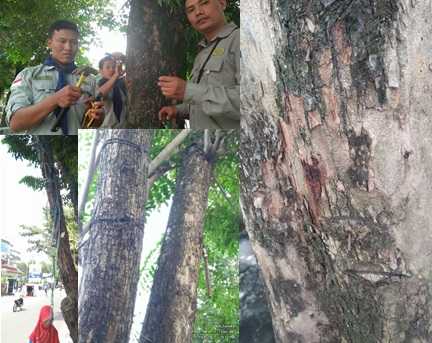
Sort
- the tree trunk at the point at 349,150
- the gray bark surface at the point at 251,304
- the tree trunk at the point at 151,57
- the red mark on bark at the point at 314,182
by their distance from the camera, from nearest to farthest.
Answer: the tree trunk at the point at 349,150 < the red mark on bark at the point at 314,182 < the gray bark surface at the point at 251,304 < the tree trunk at the point at 151,57

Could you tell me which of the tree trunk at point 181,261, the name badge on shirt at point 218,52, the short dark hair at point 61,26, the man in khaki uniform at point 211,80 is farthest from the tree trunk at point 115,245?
the short dark hair at point 61,26

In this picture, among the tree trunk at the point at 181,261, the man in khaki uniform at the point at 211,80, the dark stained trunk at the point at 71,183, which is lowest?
the tree trunk at the point at 181,261

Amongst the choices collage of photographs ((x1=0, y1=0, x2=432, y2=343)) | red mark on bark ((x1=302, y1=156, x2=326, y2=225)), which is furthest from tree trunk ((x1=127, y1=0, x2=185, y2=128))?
red mark on bark ((x1=302, y1=156, x2=326, y2=225))

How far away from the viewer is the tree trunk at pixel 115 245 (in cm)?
279

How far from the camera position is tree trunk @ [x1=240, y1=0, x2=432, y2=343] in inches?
65.7

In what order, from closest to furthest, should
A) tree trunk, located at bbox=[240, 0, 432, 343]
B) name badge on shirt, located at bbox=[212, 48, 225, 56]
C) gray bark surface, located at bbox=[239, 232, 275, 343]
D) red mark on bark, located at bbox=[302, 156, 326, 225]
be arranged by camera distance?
tree trunk, located at bbox=[240, 0, 432, 343], red mark on bark, located at bbox=[302, 156, 326, 225], gray bark surface, located at bbox=[239, 232, 275, 343], name badge on shirt, located at bbox=[212, 48, 225, 56]

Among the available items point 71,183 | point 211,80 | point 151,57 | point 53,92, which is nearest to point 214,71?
point 211,80

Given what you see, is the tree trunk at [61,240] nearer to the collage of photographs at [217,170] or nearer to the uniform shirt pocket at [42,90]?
the collage of photographs at [217,170]

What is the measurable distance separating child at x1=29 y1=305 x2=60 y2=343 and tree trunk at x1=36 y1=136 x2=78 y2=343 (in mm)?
81

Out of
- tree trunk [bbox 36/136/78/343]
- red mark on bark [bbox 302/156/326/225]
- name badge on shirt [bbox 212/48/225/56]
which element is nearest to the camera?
red mark on bark [bbox 302/156/326/225]

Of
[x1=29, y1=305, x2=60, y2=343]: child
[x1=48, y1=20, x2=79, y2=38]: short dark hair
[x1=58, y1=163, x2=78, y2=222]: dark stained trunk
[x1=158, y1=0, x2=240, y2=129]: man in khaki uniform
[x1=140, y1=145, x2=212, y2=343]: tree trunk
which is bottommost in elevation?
[x1=29, y1=305, x2=60, y2=343]: child

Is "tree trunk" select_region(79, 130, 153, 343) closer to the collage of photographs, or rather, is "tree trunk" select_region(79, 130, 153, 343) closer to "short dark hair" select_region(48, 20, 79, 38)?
the collage of photographs

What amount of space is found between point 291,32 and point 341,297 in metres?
0.84

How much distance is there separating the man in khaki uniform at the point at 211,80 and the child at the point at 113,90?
23 cm
